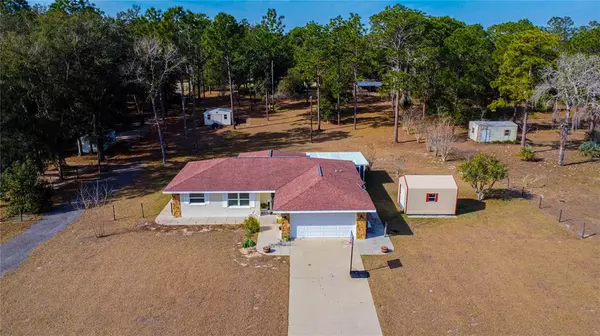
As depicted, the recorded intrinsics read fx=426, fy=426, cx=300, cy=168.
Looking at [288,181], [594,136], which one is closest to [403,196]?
[288,181]

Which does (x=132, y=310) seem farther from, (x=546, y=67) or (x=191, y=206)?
(x=546, y=67)

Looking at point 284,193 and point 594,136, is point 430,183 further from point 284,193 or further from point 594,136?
point 594,136

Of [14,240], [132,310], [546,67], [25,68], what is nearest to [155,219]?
[14,240]

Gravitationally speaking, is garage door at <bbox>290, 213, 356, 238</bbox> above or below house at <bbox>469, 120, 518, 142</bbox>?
below

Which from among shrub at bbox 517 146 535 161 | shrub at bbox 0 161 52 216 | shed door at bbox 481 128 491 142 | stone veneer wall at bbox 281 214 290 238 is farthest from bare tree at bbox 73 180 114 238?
shed door at bbox 481 128 491 142

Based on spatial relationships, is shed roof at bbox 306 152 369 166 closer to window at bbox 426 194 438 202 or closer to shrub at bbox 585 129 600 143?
window at bbox 426 194 438 202
